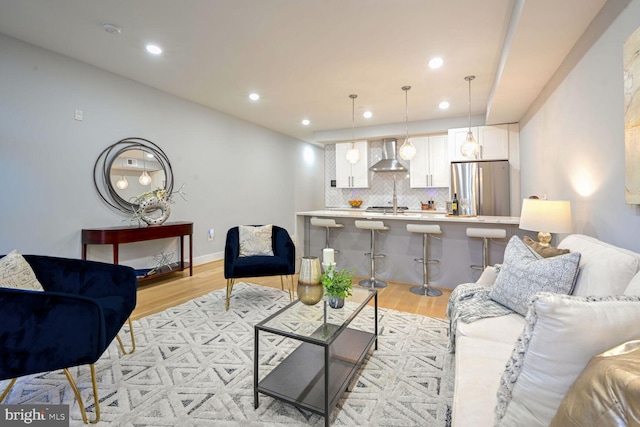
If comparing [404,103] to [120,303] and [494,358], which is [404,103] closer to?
[494,358]

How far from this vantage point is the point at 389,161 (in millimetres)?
6000

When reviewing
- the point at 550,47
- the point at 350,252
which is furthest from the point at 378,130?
the point at 550,47

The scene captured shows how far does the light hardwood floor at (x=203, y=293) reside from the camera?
10.00 ft

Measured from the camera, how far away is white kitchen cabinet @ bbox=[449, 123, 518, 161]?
16.5 feet

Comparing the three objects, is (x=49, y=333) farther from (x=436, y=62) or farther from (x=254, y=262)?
(x=436, y=62)

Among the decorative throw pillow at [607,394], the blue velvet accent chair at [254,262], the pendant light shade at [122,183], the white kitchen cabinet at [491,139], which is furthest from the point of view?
the white kitchen cabinet at [491,139]

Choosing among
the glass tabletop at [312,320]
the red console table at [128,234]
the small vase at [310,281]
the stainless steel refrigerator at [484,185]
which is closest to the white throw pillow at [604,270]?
the glass tabletop at [312,320]

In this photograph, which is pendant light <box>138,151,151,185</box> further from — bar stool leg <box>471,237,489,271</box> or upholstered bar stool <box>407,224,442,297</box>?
bar stool leg <box>471,237,489,271</box>

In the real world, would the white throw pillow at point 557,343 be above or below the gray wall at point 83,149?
below

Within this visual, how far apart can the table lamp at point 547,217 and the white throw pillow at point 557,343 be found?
5.44 ft

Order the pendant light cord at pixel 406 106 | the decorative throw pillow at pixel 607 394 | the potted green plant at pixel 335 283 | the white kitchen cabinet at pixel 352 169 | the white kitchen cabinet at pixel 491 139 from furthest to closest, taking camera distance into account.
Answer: the white kitchen cabinet at pixel 352 169, the white kitchen cabinet at pixel 491 139, the pendant light cord at pixel 406 106, the potted green plant at pixel 335 283, the decorative throw pillow at pixel 607 394

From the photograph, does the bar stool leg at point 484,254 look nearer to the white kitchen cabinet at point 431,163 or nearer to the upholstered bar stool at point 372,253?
the upholstered bar stool at point 372,253

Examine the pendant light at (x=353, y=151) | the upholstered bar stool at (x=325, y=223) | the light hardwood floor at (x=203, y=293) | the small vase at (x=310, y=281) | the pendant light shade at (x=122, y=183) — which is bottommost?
the light hardwood floor at (x=203, y=293)

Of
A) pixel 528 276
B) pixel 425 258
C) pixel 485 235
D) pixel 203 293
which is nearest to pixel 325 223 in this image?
pixel 425 258
